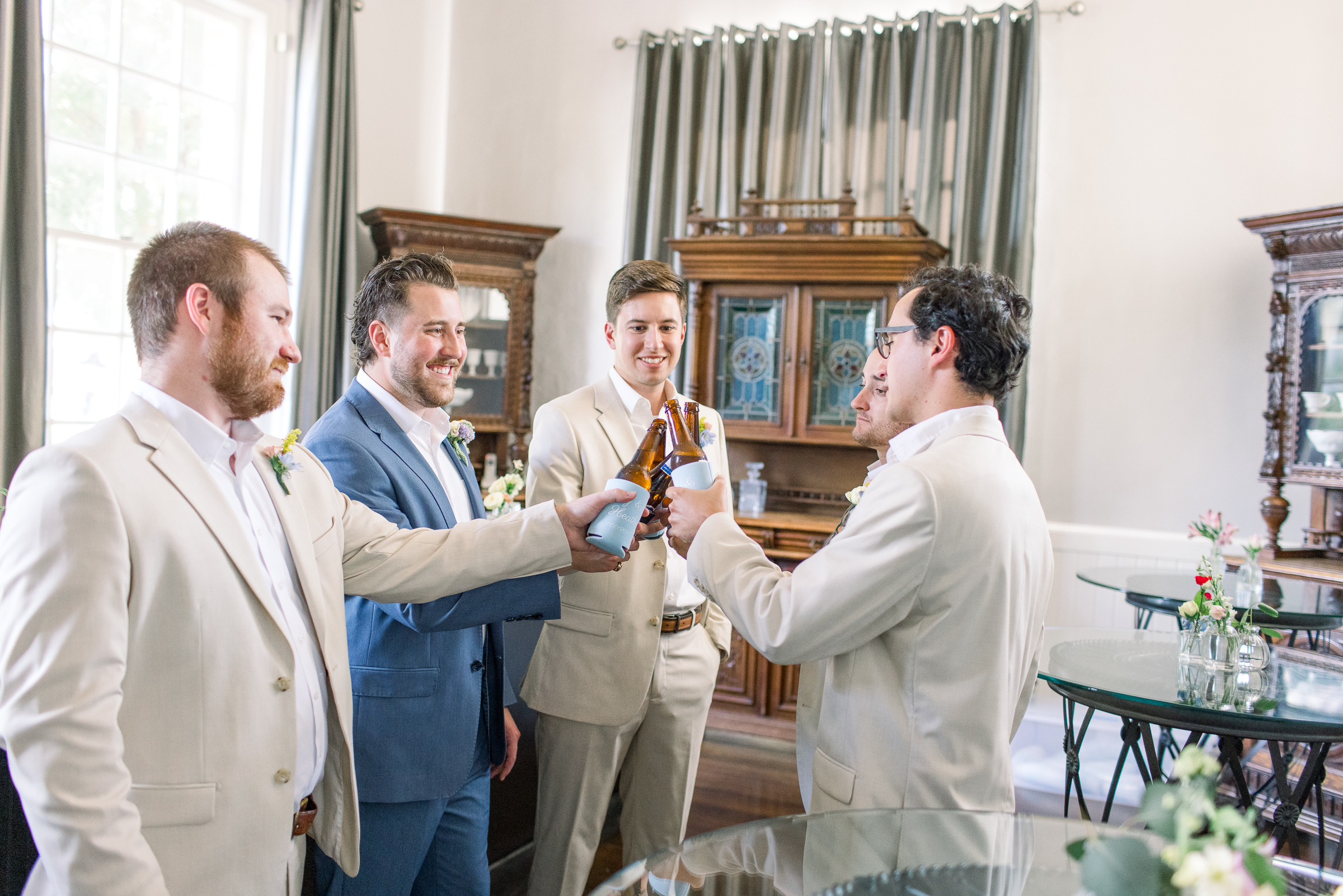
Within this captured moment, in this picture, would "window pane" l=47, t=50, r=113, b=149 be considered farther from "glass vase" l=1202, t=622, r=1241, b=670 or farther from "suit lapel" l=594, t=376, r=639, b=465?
"glass vase" l=1202, t=622, r=1241, b=670

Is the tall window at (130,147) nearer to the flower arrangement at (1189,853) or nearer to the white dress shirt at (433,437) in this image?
the white dress shirt at (433,437)

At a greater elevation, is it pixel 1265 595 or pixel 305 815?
pixel 1265 595

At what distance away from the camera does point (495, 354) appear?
518 cm

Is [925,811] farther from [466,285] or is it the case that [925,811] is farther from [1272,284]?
[466,285]

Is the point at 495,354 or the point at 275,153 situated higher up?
the point at 275,153

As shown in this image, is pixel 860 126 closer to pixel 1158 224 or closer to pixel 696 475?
pixel 1158 224

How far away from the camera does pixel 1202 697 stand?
226 cm

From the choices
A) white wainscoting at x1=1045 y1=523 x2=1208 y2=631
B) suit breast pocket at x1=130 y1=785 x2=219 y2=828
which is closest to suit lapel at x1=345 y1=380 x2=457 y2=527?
suit breast pocket at x1=130 y1=785 x2=219 y2=828

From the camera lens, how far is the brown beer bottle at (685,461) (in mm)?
1813

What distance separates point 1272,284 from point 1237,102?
886 mm

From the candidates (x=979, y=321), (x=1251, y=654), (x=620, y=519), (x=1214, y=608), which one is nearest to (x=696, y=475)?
(x=620, y=519)

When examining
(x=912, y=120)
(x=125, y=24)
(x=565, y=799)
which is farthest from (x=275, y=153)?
(x=565, y=799)

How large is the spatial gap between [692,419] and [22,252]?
2673 mm

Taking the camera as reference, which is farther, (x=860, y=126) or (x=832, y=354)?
(x=860, y=126)
